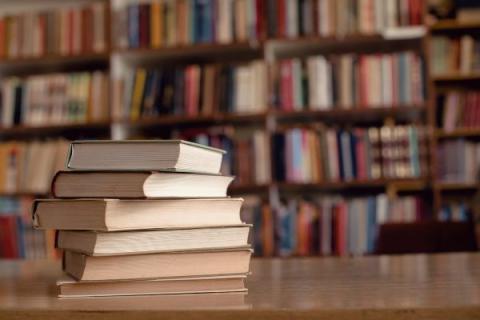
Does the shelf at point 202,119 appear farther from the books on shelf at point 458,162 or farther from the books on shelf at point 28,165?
the books on shelf at point 458,162

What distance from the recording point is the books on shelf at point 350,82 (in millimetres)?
3408

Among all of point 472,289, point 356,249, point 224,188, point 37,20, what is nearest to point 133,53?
point 37,20

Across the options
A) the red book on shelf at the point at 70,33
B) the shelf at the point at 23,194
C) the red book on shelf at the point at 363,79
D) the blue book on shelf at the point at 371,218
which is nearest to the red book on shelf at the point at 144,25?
the red book on shelf at the point at 70,33

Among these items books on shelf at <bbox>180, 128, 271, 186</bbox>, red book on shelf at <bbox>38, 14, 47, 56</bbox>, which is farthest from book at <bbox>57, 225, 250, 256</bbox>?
red book on shelf at <bbox>38, 14, 47, 56</bbox>

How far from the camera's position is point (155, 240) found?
822 millimetres

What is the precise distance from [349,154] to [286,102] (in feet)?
1.26

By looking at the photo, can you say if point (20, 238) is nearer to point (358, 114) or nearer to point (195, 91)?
point (195, 91)

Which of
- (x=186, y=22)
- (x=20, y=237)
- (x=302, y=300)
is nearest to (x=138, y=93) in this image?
(x=186, y=22)

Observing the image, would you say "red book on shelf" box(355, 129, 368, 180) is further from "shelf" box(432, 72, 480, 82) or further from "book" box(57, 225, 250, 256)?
"book" box(57, 225, 250, 256)

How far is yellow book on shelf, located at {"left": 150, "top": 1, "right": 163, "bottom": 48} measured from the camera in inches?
143

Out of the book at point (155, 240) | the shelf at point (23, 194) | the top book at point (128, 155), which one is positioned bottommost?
the shelf at point (23, 194)

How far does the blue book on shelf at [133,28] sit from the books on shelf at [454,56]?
4.72 ft

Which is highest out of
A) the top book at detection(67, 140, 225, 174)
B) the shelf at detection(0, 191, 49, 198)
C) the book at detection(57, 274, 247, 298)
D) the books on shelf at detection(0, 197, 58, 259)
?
the top book at detection(67, 140, 225, 174)

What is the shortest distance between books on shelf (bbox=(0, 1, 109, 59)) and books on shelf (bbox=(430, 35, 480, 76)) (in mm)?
1622
